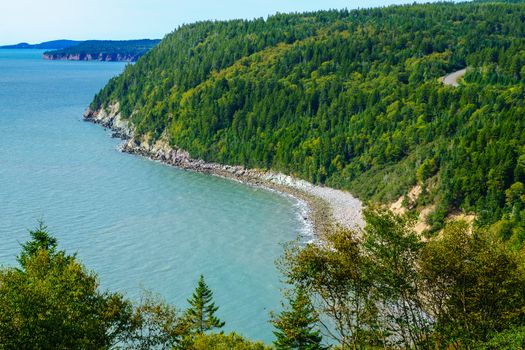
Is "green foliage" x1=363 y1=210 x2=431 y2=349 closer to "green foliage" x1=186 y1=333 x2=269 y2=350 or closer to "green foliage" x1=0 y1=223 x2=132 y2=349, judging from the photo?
"green foliage" x1=186 y1=333 x2=269 y2=350

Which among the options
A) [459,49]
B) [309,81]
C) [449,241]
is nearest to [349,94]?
[309,81]

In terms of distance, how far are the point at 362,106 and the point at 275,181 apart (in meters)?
26.5

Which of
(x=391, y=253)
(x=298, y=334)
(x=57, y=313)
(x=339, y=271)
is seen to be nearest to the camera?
(x=57, y=313)

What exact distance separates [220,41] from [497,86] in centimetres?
10075

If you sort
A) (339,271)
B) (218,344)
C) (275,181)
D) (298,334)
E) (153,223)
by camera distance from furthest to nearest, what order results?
(275,181)
(153,223)
(298,334)
(218,344)
(339,271)

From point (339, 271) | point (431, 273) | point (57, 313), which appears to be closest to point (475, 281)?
point (431, 273)

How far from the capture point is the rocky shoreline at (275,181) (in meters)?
87.7

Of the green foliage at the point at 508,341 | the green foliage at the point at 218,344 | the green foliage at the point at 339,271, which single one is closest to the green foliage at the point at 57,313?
the green foliage at the point at 218,344

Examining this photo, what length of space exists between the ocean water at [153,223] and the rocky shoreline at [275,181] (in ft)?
10.7

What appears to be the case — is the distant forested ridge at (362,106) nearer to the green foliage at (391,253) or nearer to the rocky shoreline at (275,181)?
the rocky shoreline at (275,181)

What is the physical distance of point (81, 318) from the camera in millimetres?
25656

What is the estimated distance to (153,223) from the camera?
86125 mm

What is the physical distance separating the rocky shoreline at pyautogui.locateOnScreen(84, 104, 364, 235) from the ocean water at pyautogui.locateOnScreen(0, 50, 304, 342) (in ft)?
10.7

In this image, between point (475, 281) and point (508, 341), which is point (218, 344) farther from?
point (508, 341)
